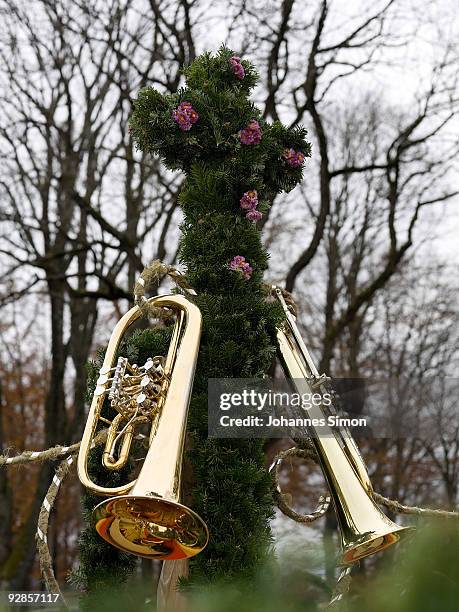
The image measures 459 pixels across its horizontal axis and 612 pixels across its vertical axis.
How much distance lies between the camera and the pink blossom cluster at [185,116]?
11.0ft

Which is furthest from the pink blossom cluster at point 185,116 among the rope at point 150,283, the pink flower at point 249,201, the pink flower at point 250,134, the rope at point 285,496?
the rope at point 285,496

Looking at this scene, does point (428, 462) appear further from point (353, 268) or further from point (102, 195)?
point (102, 195)

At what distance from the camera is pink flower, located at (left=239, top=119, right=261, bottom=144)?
11.1 ft

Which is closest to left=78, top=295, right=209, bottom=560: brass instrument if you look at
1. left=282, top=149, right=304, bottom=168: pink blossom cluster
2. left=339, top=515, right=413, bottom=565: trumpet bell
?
left=339, top=515, right=413, bottom=565: trumpet bell

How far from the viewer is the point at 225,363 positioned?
9.91ft

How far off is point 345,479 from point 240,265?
3.34 ft

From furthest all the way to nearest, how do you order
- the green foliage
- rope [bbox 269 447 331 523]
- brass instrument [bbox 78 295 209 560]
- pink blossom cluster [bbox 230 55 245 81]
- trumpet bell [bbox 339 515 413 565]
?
pink blossom cluster [bbox 230 55 245 81] < rope [bbox 269 447 331 523] < trumpet bell [bbox 339 515 413 565] < brass instrument [bbox 78 295 209 560] < the green foliage

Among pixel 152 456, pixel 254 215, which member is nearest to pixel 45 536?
pixel 152 456

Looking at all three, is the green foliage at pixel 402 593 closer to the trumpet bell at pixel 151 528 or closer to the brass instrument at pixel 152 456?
the brass instrument at pixel 152 456

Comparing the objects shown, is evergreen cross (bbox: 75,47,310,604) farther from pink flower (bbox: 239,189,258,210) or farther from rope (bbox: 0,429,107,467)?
rope (bbox: 0,429,107,467)

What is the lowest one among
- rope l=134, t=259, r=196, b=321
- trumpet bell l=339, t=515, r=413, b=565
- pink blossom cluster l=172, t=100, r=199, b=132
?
trumpet bell l=339, t=515, r=413, b=565

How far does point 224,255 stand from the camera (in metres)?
3.17

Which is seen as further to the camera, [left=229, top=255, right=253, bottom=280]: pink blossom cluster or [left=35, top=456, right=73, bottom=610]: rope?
[left=229, top=255, right=253, bottom=280]: pink blossom cluster

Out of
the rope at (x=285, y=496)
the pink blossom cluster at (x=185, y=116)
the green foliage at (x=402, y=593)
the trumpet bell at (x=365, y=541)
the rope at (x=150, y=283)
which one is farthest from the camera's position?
the pink blossom cluster at (x=185, y=116)
